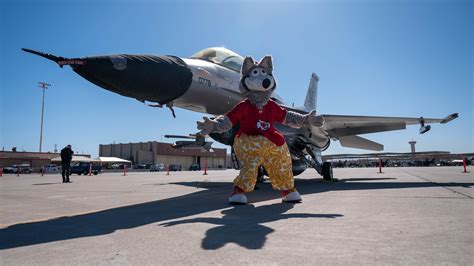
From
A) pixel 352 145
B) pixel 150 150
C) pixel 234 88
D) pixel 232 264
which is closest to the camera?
pixel 232 264

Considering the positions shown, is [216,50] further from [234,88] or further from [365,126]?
[365,126]

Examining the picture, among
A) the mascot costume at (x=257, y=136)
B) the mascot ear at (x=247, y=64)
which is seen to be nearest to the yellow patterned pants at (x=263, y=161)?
the mascot costume at (x=257, y=136)

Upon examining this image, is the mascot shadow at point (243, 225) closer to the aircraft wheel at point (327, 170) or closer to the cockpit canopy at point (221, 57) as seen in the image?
the cockpit canopy at point (221, 57)

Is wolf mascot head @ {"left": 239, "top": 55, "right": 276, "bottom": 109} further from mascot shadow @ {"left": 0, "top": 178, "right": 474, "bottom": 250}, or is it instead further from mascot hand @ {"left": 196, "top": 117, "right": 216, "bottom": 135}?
mascot shadow @ {"left": 0, "top": 178, "right": 474, "bottom": 250}

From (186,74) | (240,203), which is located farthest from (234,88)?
(240,203)

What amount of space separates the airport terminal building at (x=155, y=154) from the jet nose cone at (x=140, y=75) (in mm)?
63970

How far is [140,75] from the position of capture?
15.6 feet

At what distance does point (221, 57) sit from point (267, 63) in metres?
2.57

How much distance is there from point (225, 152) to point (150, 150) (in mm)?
22430

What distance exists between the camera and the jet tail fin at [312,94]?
1711 cm

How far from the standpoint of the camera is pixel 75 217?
12.2 feet

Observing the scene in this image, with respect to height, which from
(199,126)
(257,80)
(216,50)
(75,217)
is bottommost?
(75,217)

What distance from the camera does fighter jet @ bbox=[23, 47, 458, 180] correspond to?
440cm

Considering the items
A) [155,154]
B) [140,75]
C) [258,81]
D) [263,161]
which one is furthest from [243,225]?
[155,154]
